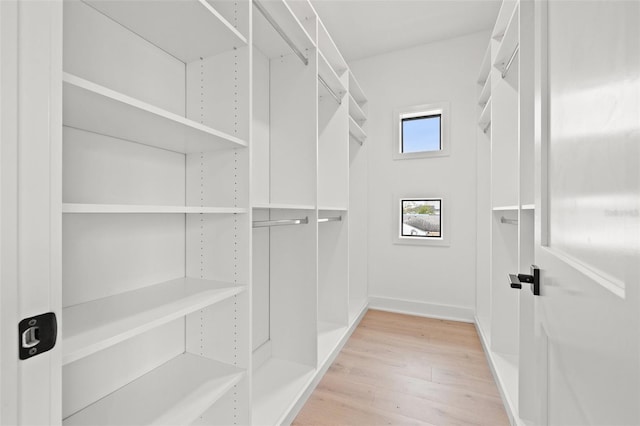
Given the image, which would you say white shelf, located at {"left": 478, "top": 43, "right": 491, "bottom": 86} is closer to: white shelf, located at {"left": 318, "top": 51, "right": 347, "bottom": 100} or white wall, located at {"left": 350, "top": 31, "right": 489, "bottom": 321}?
white wall, located at {"left": 350, "top": 31, "right": 489, "bottom": 321}

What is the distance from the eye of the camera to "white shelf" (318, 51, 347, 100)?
1.91 metres

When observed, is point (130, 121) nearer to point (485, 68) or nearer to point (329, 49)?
point (329, 49)

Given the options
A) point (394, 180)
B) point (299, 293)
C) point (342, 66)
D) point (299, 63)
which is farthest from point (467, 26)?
point (299, 293)

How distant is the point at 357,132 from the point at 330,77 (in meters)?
0.88

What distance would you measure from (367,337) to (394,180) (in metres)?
1.63

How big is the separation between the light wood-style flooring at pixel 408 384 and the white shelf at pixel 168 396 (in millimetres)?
649

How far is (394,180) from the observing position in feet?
10.2

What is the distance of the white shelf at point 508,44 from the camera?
4.83 feet

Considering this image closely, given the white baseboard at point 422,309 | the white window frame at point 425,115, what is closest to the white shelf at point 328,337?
the white baseboard at point 422,309

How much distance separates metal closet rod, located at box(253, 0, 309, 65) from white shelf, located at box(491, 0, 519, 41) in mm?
1180

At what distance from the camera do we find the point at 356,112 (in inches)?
117
